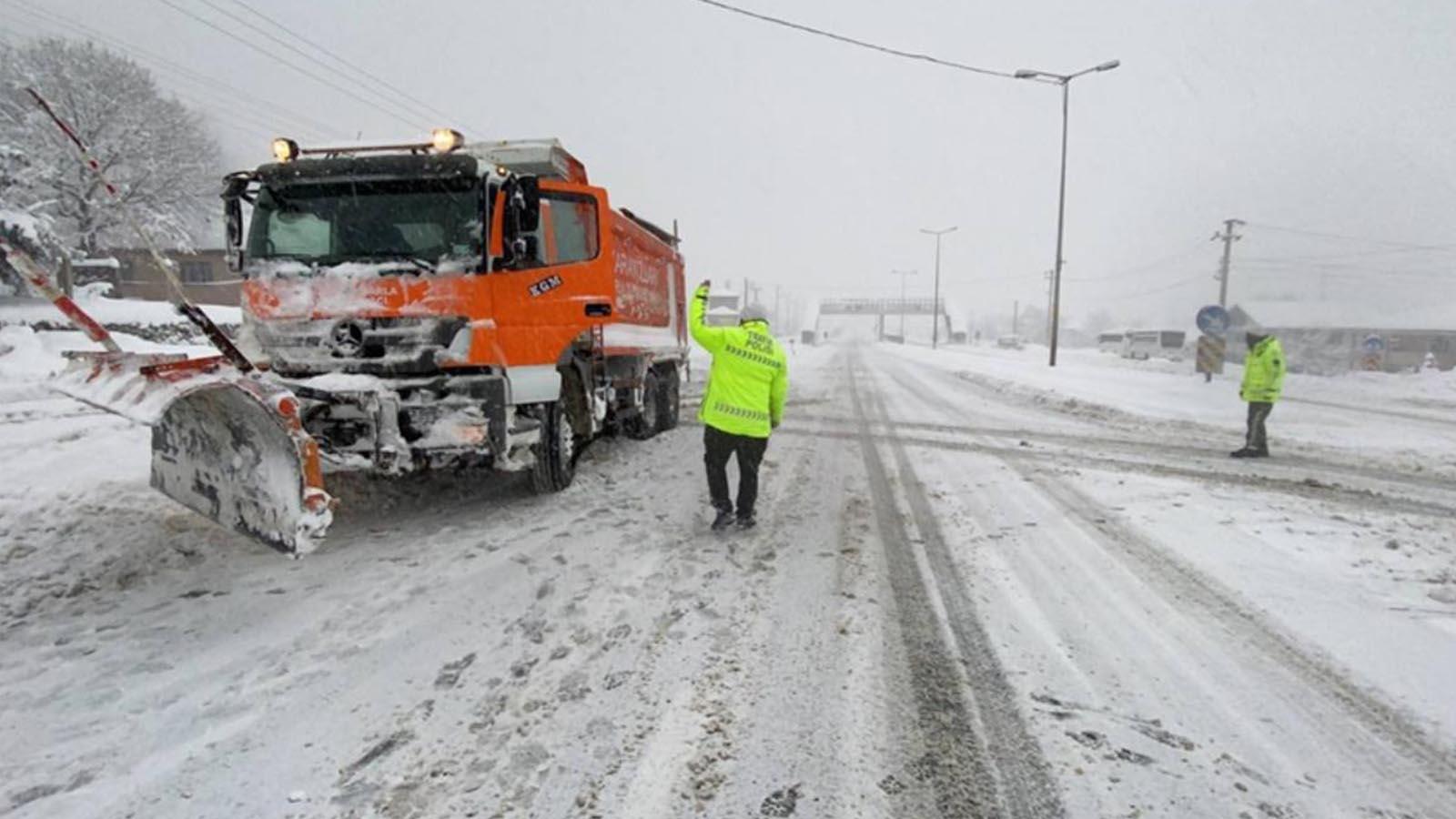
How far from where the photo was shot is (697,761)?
246 centimetres

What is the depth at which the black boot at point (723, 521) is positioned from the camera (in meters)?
5.20

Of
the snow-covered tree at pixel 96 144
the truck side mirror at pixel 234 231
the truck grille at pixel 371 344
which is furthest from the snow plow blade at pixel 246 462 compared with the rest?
the snow-covered tree at pixel 96 144

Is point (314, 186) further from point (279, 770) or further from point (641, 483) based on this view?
point (279, 770)

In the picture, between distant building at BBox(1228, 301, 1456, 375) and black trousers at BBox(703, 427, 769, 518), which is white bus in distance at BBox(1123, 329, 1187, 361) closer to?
distant building at BBox(1228, 301, 1456, 375)

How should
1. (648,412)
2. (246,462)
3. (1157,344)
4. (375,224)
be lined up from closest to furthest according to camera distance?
(246,462), (375,224), (648,412), (1157,344)

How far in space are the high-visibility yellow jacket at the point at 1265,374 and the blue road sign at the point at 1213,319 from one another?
11.1 meters

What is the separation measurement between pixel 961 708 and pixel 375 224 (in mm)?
5224

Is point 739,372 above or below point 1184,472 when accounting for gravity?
above

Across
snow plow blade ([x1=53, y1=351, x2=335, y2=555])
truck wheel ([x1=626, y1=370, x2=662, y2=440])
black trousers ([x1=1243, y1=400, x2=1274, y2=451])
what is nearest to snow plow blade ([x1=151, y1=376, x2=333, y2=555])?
snow plow blade ([x1=53, y1=351, x2=335, y2=555])

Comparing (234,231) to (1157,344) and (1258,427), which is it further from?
(1157,344)

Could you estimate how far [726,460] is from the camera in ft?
17.1

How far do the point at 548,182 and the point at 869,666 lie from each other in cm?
486

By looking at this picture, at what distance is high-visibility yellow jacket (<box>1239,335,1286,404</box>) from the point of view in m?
8.83

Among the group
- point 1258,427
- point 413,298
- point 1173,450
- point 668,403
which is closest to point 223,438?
point 413,298
